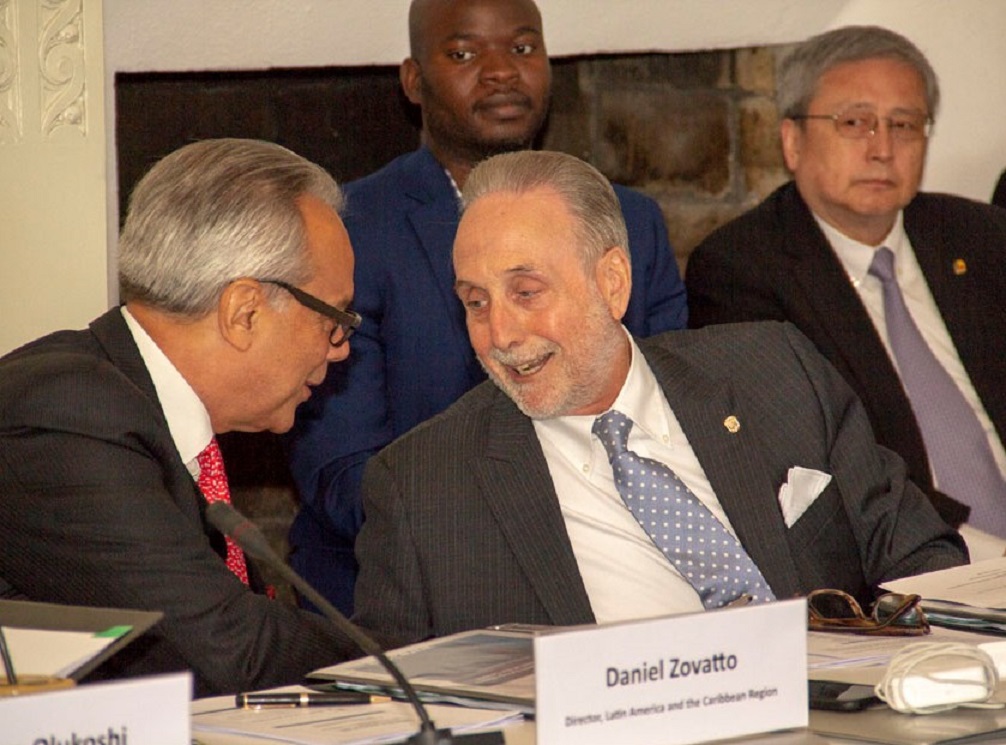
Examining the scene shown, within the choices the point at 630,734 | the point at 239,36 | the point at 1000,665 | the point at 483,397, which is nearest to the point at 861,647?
the point at 1000,665

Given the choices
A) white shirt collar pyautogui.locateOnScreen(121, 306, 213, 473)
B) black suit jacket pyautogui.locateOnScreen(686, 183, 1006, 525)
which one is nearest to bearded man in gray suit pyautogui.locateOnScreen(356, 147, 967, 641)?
white shirt collar pyautogui.locateOnScreen(121, 306, 213, 473)

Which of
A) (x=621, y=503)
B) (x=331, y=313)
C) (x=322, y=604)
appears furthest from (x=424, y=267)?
(x=322, y=604)

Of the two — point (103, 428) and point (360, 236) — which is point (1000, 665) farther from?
point (360, 236)

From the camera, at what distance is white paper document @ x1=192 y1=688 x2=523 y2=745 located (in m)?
1.49

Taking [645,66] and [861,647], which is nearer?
[861,647]

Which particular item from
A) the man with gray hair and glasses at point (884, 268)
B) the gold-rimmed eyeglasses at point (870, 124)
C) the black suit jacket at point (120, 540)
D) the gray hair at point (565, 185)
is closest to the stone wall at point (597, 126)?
the man with gray hair and glasses at point (884, 268)

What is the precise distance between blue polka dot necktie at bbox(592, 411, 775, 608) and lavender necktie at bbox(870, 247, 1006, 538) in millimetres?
1156

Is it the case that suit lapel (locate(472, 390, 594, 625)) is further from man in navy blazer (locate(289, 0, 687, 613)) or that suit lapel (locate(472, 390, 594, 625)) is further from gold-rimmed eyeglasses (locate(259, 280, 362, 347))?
man in navy blazer (locate(289, 0, 687, 613))

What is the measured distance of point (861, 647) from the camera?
1816 millimetres

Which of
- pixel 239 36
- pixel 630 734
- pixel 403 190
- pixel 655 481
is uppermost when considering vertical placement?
pixel 239 36

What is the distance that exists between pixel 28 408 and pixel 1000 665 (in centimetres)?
122

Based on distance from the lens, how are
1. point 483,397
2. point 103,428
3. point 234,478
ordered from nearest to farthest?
1. point 103,428
2. point 483,397
3. point 234,478

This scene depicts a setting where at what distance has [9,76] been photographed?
303 centimetres

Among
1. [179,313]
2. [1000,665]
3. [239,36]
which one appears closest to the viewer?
[1000,665]
